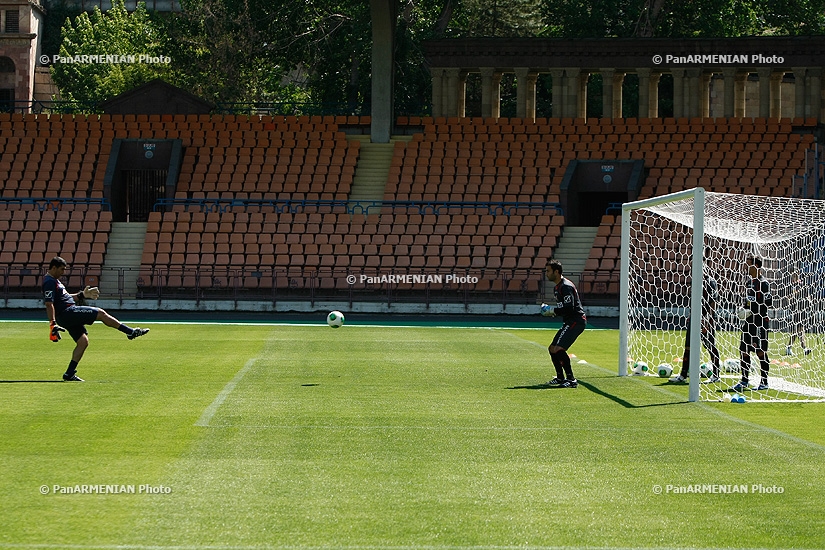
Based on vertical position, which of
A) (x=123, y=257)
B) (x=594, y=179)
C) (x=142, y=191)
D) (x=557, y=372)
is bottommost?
(x=557, y=372)

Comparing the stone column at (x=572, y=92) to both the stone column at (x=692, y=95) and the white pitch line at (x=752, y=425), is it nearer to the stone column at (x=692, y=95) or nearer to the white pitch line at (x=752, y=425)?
the stone column at (x=692, y=95)

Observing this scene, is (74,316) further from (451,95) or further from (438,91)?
(451,95)

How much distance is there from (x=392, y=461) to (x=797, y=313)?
12.2 meters

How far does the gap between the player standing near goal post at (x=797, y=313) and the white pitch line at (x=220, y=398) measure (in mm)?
8384

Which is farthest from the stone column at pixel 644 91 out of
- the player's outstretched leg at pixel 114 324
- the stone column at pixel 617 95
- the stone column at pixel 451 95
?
the player's outstretched leg at pixel 114 324

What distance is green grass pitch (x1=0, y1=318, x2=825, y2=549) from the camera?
23.0 ft

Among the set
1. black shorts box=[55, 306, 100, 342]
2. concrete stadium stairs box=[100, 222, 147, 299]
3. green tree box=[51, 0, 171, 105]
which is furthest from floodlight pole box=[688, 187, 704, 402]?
green tree box=[51, 0, 171, 105]

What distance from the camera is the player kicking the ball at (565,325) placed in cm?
1460

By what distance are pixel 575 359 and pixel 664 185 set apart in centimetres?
1831

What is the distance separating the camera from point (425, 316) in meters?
31.3

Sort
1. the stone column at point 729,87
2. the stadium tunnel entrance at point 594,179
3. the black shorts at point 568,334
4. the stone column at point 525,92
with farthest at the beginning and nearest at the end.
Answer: the stone column at point 525,92
the stone column at point 729,87
the stadium tunnel entrance at point 594,179
the black shorts at point 568,334

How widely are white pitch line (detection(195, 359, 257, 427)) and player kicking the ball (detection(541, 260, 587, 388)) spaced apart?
417 centimetres

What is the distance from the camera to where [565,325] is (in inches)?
582

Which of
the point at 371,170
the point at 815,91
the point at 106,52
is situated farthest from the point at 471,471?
the point at 106,52
